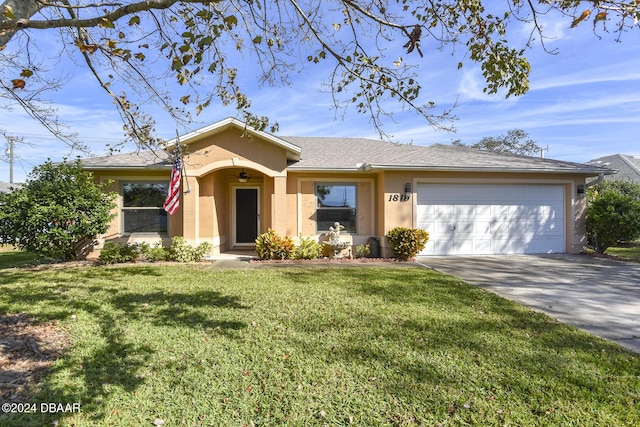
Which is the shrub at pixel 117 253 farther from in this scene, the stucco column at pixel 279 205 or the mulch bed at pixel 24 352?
the mulch bed at pixel 24 352

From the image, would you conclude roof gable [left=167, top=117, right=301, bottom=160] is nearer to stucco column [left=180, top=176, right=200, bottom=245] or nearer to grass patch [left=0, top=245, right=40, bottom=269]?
stucco column [left=180, top=176, right=200, bottom=245]

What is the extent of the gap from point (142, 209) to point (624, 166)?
3515 centimetres

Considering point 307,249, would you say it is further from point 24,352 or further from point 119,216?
point 24,352

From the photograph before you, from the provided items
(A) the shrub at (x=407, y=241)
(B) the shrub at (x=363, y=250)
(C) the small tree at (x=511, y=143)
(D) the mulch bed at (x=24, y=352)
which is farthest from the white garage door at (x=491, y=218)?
(C) the small tree at (x=511, y=143)

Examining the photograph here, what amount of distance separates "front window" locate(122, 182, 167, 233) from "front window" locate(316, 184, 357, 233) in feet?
17.5

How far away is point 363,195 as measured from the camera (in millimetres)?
11609

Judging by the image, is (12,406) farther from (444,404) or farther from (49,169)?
(49,169)

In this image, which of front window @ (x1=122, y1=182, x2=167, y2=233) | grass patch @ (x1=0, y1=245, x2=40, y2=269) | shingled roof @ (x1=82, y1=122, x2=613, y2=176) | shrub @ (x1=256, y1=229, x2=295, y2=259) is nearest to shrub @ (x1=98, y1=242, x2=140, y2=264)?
front window @ (x1=122, y1=182, x2=167, y2=233)

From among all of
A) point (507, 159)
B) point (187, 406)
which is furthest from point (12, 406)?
point (507, 159)

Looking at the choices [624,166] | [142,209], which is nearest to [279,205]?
[142,209]

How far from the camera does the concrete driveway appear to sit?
4.93 meters

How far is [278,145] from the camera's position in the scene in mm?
10602

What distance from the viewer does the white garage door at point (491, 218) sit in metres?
11.4

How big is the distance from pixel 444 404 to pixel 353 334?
1.60 m
